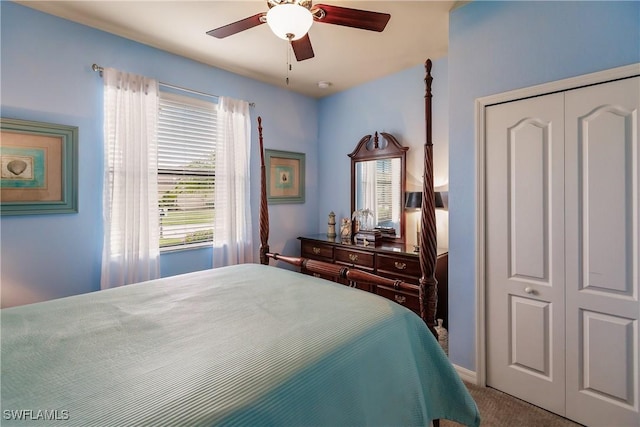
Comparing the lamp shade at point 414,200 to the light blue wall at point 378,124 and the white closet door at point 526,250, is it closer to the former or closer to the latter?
the light blue wall at point 378,124

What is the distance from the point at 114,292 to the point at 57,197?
1.17m

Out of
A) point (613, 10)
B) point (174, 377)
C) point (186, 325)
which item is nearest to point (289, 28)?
point (186, 325)

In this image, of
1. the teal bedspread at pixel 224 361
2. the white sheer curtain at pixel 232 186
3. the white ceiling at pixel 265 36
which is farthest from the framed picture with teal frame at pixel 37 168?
the white sheer curtain at pixel 232 186

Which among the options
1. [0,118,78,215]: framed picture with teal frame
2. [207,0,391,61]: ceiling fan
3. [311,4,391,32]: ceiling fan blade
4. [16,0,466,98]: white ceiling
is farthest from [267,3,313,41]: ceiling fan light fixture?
[0,118,78,215]: framed picture with teal frame

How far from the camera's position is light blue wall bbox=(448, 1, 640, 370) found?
1.69 metres

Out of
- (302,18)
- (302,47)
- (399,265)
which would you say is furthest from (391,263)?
(302,18)

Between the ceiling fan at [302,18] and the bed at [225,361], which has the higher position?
the ceiling fan at [302,18]

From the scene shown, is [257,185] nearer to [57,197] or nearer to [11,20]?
[57,197]

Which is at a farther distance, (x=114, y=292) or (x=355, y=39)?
(x=355, y=39)

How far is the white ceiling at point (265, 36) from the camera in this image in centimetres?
220

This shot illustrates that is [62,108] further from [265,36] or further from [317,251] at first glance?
[317,251]

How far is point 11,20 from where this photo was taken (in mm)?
2123
